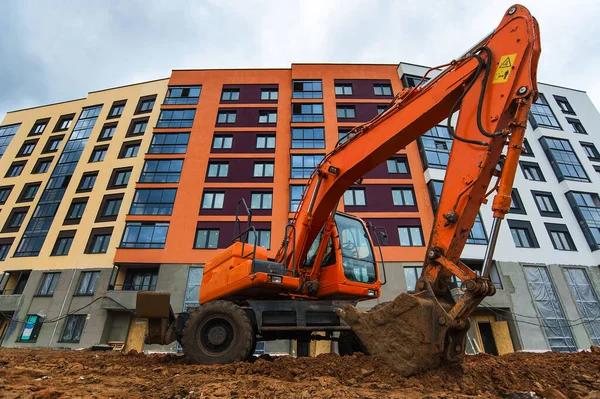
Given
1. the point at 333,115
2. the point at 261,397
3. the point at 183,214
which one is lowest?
the point at 261,397

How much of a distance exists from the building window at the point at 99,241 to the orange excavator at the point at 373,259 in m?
19.5

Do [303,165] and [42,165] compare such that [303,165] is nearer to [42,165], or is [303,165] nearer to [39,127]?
[42,165]

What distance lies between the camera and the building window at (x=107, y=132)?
2958cm

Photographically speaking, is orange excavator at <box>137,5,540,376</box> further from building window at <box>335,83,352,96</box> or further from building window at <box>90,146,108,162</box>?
building window at <box>90,146,108,162</box>

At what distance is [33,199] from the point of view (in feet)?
92.6

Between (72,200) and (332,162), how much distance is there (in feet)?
91.0

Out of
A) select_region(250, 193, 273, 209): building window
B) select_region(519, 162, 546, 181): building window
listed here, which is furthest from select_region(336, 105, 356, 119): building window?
select_region(519, 162, 546, 181): building window

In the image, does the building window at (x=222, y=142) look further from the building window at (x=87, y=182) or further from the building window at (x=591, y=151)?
the building window at (x=591, y=151)

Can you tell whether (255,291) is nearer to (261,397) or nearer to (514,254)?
(261,397)

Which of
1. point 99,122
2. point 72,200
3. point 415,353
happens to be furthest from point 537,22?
point 99,122

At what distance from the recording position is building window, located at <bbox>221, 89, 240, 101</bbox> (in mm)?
30753

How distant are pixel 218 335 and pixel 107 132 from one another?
1216 inches

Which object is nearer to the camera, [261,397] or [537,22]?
[261,397]

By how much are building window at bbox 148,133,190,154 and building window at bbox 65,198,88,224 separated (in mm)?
6872
